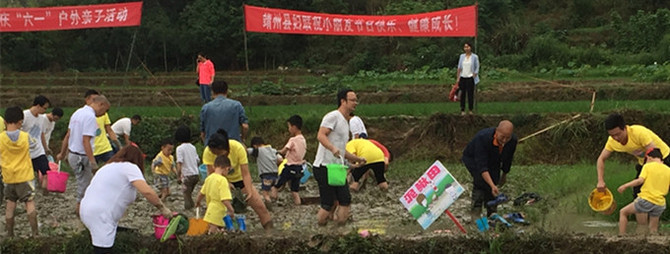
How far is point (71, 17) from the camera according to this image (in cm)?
2142

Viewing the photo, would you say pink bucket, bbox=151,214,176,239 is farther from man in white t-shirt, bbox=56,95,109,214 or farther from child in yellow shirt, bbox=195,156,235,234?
man in white t-shirt, bbox=56,95,109,214

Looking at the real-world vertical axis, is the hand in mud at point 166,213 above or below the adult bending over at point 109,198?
below

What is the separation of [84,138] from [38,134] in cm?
270

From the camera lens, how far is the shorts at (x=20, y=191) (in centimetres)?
993

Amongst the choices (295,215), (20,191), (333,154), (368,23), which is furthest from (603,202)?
(368,23)

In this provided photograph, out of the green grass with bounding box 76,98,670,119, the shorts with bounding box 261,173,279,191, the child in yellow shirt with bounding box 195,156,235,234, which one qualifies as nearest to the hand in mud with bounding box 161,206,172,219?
the child in yellow shirt with bounding box 195,156,235,234

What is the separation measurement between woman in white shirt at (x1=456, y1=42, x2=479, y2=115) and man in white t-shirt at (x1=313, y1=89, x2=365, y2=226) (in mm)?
8247

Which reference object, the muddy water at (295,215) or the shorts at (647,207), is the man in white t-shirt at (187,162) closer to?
the muddy water at (295,215)

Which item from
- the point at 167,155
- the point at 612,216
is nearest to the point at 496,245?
the point at 612,216

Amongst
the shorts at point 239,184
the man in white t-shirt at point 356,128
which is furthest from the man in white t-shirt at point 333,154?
the man in white t-shirt at point 356,128

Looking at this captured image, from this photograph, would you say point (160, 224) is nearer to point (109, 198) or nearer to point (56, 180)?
point (109, 198)

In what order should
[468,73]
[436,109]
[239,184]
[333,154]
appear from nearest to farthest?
[333,154] → [239,184] → [468,73] → [436,109]

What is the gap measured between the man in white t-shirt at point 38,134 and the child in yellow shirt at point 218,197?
12.5ft

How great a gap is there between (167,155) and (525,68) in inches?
921
